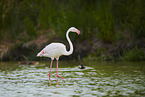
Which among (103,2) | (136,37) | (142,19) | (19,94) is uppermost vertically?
(103,2)

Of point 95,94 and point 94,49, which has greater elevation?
point 94,49

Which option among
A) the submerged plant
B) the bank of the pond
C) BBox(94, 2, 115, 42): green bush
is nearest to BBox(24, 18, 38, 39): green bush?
the bank of the pond

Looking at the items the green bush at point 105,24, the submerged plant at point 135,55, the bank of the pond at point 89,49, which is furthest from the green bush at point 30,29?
the submerged plant at point 135,55

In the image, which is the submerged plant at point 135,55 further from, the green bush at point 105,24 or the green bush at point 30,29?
the green bush at point 30,29

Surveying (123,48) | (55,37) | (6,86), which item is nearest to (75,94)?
(6,86)

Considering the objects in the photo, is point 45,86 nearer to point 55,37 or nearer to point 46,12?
point 55,37

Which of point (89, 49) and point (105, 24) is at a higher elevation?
point (105, 24)

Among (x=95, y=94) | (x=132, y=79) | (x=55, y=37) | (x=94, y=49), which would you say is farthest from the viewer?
(x=55, y=37)

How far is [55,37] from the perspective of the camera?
22969 mm

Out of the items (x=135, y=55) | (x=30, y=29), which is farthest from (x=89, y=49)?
(x=30, y=29)

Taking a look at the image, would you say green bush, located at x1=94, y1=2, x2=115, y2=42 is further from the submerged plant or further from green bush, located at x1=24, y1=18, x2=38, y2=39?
green bush, located at x1=24, y1=18, x2=38, y2=39

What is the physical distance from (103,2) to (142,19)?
17.0 feet

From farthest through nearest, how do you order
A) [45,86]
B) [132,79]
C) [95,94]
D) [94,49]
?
1. [94,49]
2. [132,79]
3. [45,86]
4. [95,94]

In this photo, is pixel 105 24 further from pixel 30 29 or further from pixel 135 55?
pixel 30 29
